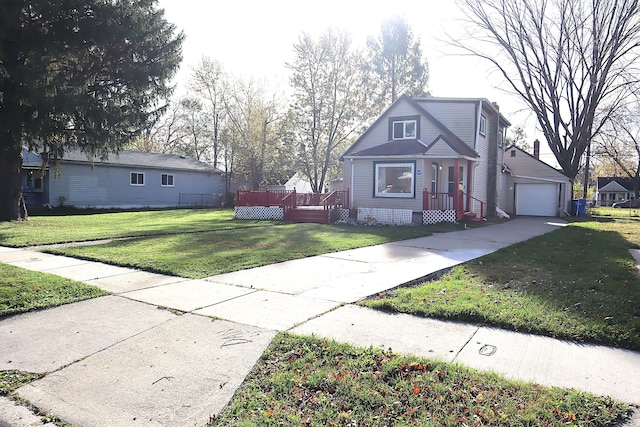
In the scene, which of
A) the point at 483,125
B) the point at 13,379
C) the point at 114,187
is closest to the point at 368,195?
the point at 483,125

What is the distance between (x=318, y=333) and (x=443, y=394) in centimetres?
161

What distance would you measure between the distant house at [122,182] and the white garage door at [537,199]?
77.5 feet

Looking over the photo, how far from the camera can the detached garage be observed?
27500mm

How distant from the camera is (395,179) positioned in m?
19.0

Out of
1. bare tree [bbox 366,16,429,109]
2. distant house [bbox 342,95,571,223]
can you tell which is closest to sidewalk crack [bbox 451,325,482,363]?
distant house [bbox 342,95,571,223]

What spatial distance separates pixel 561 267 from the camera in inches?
309

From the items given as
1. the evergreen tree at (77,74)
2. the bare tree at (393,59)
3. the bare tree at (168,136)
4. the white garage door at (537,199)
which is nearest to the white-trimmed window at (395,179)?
the evergreen tree at (77,74)

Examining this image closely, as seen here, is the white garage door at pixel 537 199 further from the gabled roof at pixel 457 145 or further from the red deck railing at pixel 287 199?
the red deck railing at pixel 287 199

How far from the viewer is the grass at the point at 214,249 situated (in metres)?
7.98

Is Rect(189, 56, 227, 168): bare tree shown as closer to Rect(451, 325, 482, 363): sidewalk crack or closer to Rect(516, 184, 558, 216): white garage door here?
Rect(516, 184, 558, 216): white garage door

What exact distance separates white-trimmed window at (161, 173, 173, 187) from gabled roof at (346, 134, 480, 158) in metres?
18.0

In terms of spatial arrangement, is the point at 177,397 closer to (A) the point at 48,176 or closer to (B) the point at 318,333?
(B) the point at 318,333

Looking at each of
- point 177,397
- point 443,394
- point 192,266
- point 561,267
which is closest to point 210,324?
point 177,397

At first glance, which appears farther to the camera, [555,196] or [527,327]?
[555,196]
